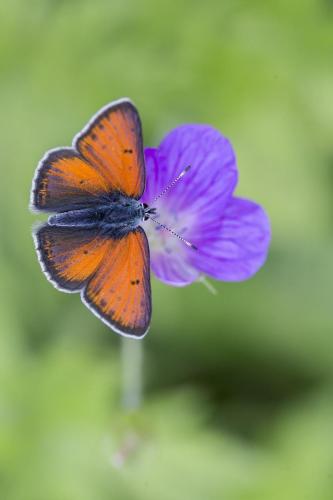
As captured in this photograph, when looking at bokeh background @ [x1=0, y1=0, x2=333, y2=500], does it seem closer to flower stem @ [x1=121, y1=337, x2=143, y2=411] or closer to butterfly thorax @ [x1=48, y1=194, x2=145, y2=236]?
flower stem @ [x1=121, y1=337, x2=143, y2=411]

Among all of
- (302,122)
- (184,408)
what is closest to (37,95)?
(302,122)

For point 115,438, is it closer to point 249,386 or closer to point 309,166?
point 249,386

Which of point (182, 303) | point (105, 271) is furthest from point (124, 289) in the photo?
point (182, 303)

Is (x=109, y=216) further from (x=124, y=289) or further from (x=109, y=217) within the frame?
(x=124, y=289)

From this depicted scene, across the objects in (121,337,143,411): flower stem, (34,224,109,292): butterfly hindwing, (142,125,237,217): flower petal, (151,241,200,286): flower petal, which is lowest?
(121,337,143,411): flower stem

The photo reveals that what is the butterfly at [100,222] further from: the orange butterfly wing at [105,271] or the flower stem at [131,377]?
the flower stem at [131,377]

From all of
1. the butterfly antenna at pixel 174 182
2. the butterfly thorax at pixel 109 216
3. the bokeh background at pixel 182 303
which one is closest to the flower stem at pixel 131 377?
the bokeh background at pixel 182 303

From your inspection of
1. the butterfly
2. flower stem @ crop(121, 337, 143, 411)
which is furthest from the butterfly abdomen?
flower stem @ crop(121, 337, 143, 411)
